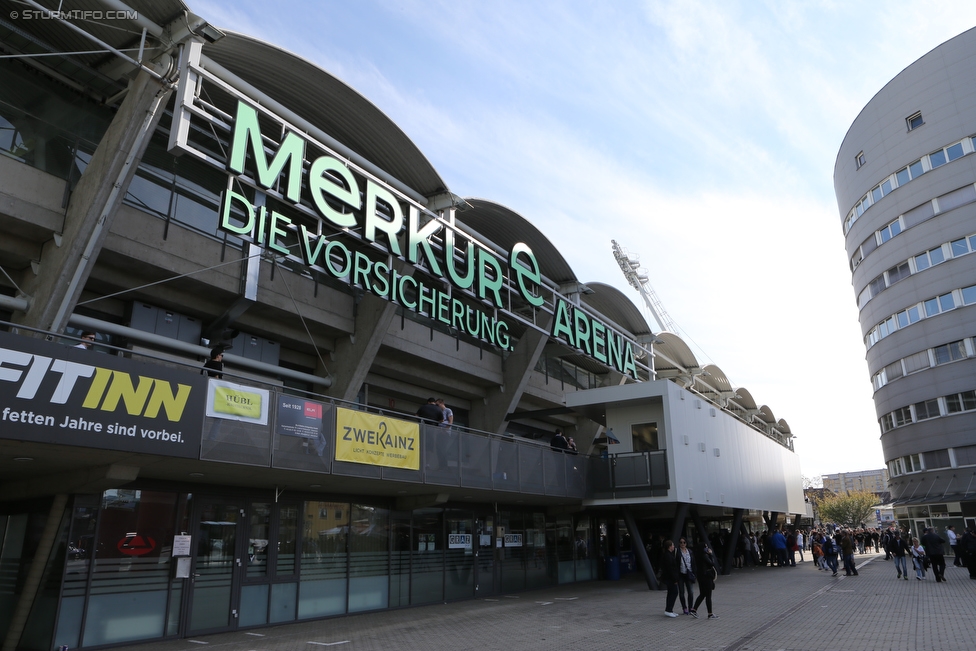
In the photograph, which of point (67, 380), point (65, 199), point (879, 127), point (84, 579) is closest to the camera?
point (67, 380)

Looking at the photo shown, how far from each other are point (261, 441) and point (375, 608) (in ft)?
23.0

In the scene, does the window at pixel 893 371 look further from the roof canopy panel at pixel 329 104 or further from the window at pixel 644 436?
the roof canopy panel at pixel 329 104

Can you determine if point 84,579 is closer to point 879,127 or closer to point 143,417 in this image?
point 143,417

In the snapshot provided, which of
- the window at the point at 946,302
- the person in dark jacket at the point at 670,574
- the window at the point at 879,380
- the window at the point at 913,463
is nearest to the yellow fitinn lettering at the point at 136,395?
the person in dark jacket at the point at 670,574

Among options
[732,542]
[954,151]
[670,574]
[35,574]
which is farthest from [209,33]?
[954,151]

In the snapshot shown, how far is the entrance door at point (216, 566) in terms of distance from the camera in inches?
526

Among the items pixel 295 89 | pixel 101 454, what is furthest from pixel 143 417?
pixel 295 89

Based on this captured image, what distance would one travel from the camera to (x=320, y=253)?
1503 cm

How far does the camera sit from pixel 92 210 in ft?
40.7

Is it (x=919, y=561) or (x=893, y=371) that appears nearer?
(x=919, y=561)

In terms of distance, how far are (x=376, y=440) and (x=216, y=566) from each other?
13.2 ft

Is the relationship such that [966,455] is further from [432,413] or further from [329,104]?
[329,104]

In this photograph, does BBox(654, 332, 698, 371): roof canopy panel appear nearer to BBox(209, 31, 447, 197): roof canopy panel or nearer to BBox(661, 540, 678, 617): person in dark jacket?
BBox(209, 31, 447, 197): roof canopy panel

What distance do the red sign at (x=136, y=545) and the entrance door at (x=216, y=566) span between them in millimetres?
902
